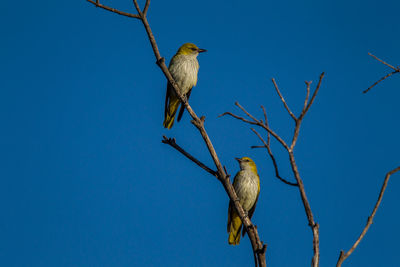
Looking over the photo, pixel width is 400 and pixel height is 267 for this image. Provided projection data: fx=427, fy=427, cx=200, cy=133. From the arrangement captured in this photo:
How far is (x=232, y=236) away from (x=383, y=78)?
18.3ft

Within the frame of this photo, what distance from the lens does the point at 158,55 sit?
486 cm

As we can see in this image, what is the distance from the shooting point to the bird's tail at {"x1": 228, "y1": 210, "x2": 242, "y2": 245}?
8.65 metres

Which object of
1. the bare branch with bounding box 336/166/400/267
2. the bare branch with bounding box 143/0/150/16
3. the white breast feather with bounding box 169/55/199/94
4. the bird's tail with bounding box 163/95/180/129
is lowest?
the bare branch with bounding box 336/166/400/267

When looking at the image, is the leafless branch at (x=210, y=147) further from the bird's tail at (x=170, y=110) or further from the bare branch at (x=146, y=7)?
the bird's tail at (x=170, y=110)

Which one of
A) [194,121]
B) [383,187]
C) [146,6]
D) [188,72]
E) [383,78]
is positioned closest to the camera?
[383,187]

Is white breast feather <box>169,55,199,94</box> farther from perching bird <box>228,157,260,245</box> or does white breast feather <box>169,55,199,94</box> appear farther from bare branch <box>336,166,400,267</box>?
bare branch <box>336,166,400,267</box>

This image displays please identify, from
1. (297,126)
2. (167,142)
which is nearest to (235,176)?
(167,142)

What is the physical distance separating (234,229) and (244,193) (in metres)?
0.76

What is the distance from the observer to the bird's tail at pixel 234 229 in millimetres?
8654

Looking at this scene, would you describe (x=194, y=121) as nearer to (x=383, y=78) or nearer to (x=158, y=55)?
(x=158, y=55)

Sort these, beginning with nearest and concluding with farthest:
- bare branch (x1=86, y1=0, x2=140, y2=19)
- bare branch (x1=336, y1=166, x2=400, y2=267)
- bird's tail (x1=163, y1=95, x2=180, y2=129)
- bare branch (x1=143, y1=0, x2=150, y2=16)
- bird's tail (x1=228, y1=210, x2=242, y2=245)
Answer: bare branch (x1=336, y1=166, x2=400, y2=267) → bare branch (x1=86, y1=0, x2=140, y2=19) → bare branch (x1=143, y1=0, x2=150, y2=16) → bird's tail (x1=228, y1=210, x2=242, y2=245) → bird's tail (x1=163, y1=95, x2=180, y2=129)

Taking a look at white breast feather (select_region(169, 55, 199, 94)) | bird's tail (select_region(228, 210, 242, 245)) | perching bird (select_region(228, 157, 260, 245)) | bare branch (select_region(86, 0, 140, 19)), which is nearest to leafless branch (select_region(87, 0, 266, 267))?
bare branch (select_region(86, 0, 140, 19))

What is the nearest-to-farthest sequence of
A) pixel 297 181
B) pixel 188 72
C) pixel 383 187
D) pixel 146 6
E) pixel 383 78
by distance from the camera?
pixel 383 187 < pixel 297 181 < pixel 383 78 < pixel 146 6 < pixel 188 72

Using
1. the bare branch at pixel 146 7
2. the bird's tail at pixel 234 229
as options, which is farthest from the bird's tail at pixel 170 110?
the bare branch at pixel 146 7
